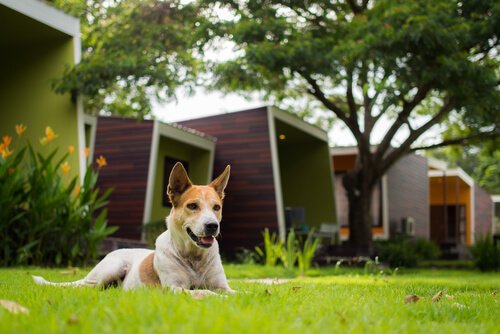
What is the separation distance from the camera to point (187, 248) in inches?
157

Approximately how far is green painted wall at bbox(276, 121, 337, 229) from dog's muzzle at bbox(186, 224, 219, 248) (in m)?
14.6

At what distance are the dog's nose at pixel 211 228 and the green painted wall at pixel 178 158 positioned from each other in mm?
11869

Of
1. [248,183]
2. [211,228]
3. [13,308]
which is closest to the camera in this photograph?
[13,308]

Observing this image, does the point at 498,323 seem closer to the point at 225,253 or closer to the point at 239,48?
the point at 239,48

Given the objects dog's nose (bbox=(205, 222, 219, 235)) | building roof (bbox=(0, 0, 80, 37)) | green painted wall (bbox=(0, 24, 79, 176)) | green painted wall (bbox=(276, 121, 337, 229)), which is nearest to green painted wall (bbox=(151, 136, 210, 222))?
green painted wall (bbox=(276, 121, 337, 229))

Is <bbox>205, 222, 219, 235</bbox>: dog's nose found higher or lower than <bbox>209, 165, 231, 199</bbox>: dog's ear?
lower

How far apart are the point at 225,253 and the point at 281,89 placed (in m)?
4.26

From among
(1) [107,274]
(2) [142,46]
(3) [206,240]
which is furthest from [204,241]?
(2) [142,46]

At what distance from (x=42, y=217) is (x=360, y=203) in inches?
374

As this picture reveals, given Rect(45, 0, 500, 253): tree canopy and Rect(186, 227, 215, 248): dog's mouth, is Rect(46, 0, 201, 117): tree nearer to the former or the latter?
Result: Rect(45, 0, 500, 253): tree canopy


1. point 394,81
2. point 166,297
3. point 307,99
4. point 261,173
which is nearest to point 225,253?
point 261,173

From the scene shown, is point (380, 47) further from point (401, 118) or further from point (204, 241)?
point (204, 241)

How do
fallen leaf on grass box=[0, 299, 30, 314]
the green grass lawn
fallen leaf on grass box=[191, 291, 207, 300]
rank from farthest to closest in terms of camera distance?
fallen leaf on grass box=[191, 291, 207, 300] → fallen leaf on grass box=[0, 299, 30, 314] → the green grass lawn

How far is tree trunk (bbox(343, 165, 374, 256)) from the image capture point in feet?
51.9
